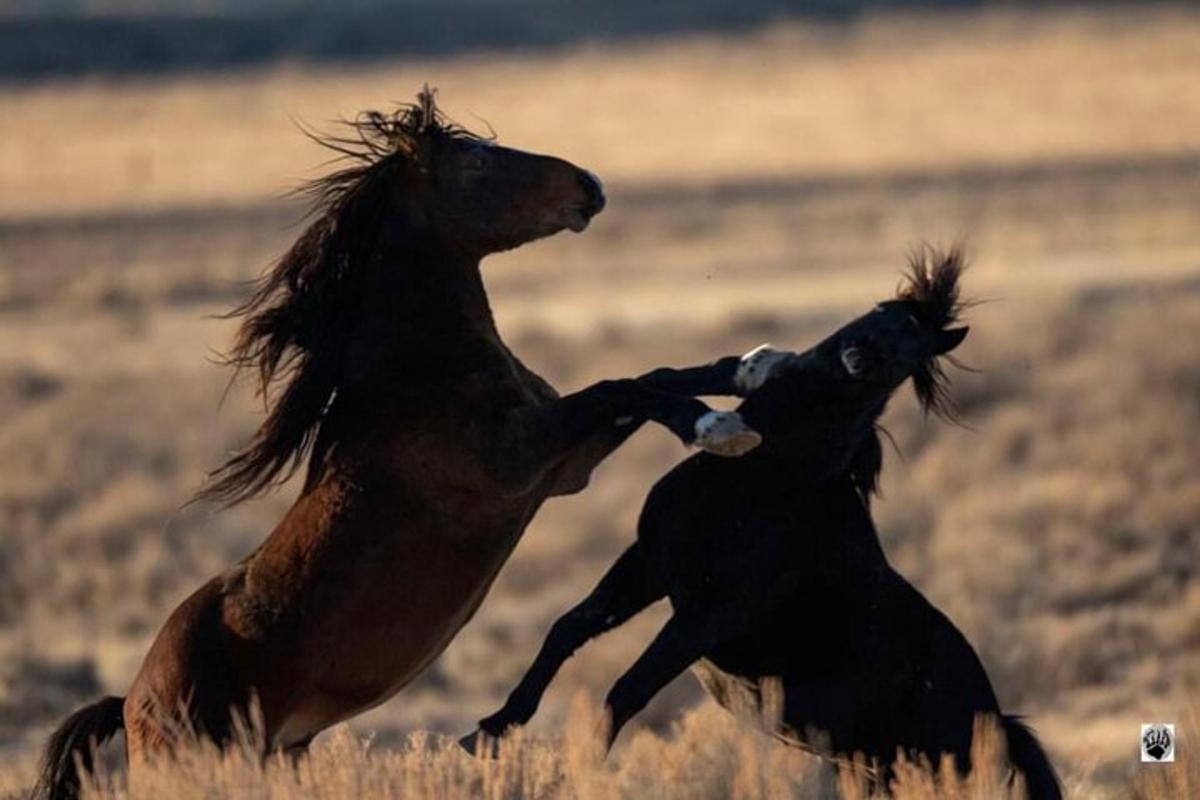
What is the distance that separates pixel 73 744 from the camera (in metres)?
7.87

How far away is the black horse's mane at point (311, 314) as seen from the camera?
26.3 feet

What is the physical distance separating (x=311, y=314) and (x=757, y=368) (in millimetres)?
1325

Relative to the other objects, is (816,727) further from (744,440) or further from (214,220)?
(214,220)

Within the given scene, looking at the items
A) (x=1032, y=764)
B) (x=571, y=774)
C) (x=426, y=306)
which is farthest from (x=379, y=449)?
(x=1032, y=764)

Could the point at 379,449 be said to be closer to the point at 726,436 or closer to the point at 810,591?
the point at 726,436

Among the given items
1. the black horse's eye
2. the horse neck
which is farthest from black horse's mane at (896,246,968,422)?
the black horse's eye

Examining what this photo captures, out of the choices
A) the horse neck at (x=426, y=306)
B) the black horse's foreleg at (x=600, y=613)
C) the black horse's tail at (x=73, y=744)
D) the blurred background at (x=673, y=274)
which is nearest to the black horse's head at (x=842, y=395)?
the black horse's foreleg at (x=600, y=613)

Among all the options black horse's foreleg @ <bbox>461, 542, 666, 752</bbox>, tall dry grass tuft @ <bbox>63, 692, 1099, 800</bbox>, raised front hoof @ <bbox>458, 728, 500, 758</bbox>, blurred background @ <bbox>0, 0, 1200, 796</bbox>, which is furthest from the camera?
blurred background @ <bbox>0, 0, 1200, 796</bbox>

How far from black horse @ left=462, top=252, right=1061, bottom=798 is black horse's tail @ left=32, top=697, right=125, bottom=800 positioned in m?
1.08

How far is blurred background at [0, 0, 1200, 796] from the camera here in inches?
598

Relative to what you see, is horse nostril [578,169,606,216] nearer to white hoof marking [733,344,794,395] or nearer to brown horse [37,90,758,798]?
brown horse [37,90,758,798]

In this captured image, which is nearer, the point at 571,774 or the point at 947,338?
the point at 571,774

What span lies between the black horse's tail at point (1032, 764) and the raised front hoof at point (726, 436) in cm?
112

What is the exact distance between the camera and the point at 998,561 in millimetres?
16047
